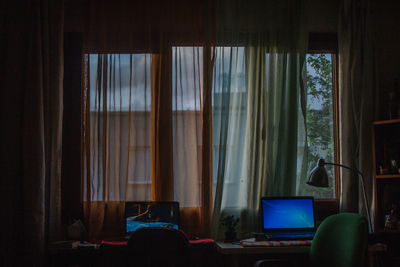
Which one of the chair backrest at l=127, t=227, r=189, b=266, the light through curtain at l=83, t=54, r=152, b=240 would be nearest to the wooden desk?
the chair backrest at l=127, t=227, r=189, b=266

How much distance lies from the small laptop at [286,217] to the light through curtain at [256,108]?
0.38 ft

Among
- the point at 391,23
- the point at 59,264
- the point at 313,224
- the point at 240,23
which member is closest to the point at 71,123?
the point at 59,264

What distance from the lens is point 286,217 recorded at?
152 inches

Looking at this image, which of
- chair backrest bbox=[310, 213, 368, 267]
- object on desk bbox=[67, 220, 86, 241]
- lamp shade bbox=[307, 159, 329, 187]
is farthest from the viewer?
object on desk bbox=[67, 220, 86, 241]

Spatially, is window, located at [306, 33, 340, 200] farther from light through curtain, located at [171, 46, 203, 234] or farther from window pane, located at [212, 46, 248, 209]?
light through curtain, located at [171, 46, 203, 234]

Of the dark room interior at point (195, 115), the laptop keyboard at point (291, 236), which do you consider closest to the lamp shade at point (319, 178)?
the dark room interior at point (195, 115)

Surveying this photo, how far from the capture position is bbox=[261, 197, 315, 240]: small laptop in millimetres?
3848

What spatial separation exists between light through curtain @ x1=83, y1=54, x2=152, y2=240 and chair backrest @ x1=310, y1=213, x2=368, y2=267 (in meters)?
1.51

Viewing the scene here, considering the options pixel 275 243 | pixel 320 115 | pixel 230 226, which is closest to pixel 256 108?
pixel 320 115

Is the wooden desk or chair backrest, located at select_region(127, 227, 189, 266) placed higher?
chair backrest, located at select_region(127, 227, 189, 266)

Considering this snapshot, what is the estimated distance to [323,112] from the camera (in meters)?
4.29

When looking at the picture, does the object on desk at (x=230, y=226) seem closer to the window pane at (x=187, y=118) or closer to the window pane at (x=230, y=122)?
the window pane at (x=230, y=122)

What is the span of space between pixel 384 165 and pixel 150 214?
6.58 feet

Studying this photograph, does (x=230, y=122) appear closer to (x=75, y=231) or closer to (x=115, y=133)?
(x=115, y=133)
